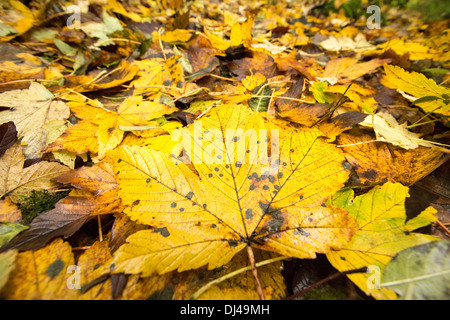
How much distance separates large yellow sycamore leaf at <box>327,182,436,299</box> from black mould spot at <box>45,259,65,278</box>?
826mm

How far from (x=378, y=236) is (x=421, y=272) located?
11 cm

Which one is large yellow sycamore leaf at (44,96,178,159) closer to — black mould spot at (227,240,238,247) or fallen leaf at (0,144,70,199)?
fallen leaf at (0,144,70,199)

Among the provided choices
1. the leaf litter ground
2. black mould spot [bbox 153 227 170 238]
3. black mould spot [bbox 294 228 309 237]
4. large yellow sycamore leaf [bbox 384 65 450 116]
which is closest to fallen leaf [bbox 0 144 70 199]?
the leaf litter ground

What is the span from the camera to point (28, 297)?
19.2 inches

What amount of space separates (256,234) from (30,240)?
0.76 meters

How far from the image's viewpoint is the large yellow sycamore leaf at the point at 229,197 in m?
0.54

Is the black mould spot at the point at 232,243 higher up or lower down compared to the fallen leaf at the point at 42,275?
higher up

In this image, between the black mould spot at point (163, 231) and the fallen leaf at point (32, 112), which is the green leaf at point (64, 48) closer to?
the fallen leaf at point (32, 112)

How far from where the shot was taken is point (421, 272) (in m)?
0.49

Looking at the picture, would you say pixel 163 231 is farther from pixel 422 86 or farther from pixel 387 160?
pixel 422 86

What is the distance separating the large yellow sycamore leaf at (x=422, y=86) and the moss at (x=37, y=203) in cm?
169

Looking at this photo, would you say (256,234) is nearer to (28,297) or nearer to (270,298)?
(270,298)

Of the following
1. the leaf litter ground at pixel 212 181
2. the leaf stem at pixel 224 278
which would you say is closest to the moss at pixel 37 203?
the leaf litter ground at pixel 212 181
